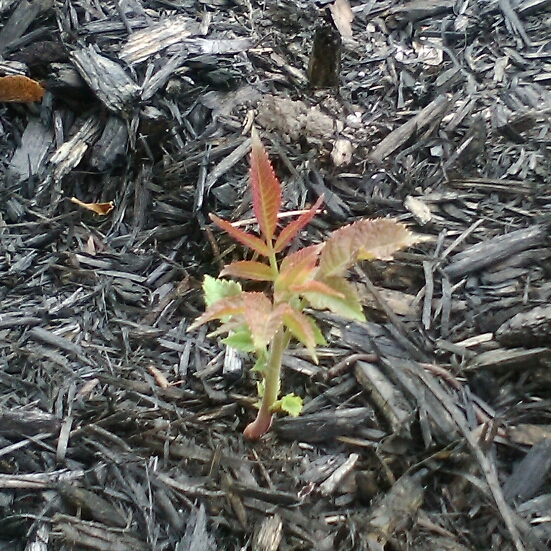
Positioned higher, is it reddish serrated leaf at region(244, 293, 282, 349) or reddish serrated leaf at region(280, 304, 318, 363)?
reddish serrated leaf at region(244, 293, 282, 349)

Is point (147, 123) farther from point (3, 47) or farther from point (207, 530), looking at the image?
point (207, 530)

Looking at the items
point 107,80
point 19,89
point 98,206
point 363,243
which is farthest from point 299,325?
point 19,89

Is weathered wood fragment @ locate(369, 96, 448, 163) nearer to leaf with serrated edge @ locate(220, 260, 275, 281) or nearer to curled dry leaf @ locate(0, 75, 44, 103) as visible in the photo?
leaf with serrated edge @ locate(220, 260, 275, 281)

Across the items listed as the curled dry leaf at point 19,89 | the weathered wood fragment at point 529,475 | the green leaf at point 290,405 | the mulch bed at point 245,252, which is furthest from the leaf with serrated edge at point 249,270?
the curled dry leaf at point 19,89

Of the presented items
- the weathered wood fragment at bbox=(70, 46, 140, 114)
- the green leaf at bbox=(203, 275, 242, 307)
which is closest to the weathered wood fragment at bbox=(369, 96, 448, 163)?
the weathered wood fragment at bbox=(70, 46, 140, 114)

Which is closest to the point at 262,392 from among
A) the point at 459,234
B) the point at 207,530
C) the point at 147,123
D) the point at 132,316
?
the point at 207,530

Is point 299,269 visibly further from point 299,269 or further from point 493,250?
point 493,250

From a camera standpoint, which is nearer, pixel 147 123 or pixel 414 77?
pixel 147 123

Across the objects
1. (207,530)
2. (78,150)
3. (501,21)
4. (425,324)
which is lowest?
(207,530)
